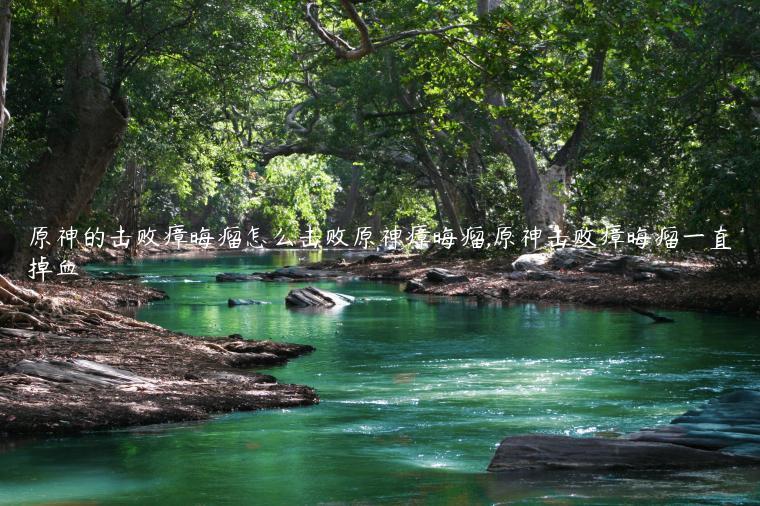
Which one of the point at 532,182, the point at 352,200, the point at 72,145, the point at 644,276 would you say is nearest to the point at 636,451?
the point at 72,145

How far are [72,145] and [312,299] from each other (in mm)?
7140

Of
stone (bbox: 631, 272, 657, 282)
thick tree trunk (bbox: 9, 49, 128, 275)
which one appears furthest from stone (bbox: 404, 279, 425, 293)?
thick tree trunk (bbox: 9, 49, 128, 275)

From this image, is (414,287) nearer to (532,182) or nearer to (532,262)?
(532,262)

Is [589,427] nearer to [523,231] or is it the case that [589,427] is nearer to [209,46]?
[209,46]

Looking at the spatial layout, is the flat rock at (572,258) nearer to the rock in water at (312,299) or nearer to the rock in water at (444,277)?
the rock in water at (444,277)

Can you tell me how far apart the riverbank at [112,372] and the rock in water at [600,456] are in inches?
149

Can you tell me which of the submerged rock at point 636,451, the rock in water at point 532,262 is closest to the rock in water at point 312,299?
the rock in water at point 532,262

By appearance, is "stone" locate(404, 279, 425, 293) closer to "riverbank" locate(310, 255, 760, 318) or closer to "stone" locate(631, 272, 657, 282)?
"riverbank" locate(310, 255, 760, 318)

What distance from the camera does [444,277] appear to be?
31.7 m

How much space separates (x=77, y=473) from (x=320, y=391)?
4.77 meters

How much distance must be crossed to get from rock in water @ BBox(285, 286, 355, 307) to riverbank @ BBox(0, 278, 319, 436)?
8871 mm

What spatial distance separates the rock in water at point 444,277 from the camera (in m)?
31.5

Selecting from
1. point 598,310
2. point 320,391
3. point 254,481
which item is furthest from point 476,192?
point 254,481

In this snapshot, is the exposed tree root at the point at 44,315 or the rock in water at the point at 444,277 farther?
the rock in water at the point at 444,277
